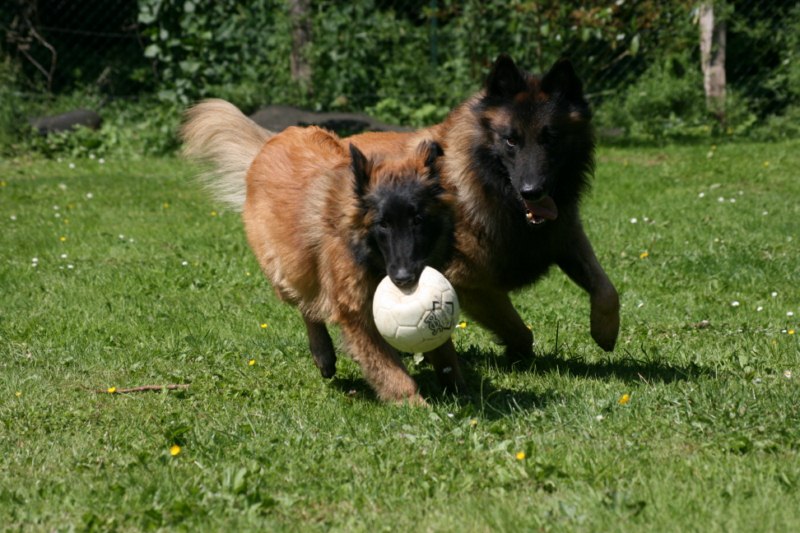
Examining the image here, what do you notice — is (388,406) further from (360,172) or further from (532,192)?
(532,192)

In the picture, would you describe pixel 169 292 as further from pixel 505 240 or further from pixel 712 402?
pixel 712 402

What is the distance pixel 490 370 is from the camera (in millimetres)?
5953

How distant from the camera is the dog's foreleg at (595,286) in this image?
5672mm

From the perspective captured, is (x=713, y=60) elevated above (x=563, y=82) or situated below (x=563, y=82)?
below

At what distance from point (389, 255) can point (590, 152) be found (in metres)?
1.69

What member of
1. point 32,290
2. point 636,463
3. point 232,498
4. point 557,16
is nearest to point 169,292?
point 32,290

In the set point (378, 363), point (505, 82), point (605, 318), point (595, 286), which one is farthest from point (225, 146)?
point (605, 318)

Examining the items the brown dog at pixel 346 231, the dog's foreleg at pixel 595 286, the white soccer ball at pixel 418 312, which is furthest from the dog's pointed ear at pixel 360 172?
the dog's foreleg at pixel 595 286

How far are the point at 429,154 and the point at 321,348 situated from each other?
156cm

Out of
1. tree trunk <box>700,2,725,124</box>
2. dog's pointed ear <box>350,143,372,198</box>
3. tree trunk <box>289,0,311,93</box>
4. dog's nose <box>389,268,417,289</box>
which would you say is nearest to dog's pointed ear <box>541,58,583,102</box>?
dog's pointed ear <box>350,143,372,198</box>

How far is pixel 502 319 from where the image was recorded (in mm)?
6000

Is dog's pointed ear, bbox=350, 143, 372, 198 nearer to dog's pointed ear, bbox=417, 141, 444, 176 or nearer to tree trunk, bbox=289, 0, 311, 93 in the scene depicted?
dog's pointed ear, bbox=417, 141, 444, 176

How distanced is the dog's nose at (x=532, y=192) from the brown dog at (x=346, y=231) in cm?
53

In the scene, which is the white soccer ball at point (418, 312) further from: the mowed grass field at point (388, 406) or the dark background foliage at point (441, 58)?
the dark background foliage at point (441, 58)
